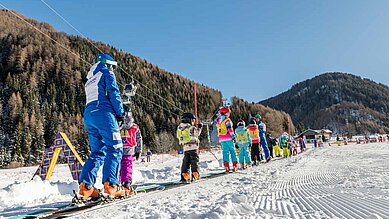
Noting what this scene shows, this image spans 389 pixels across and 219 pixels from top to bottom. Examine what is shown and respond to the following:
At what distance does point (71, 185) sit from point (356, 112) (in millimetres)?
203132

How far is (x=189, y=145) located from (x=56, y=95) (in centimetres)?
7984

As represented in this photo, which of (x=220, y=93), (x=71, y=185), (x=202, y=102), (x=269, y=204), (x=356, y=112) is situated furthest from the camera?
(x=356, y=112)

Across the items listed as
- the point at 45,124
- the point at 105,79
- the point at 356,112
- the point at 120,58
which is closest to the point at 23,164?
the point at 45,124

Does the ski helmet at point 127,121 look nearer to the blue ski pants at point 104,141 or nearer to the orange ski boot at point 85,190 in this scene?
the blue ski pants at point 104,141

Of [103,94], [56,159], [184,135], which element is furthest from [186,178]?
[56,159]

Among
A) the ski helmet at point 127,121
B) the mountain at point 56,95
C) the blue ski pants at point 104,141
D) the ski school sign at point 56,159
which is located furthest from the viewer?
the mountain at point 56,95

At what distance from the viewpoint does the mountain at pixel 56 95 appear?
5466 cm

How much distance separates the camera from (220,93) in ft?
354

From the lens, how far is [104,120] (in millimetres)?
3891

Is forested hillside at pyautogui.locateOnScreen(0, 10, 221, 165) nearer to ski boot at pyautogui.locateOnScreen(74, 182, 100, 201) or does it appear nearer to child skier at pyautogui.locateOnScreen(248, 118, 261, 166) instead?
child skier at pyautogui.locateOnScreen(248, 118, 261, 166)

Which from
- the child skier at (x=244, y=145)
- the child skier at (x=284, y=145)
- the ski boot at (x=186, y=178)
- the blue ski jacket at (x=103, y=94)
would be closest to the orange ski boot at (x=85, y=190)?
the blue ski jacket at (x=103, y=94)

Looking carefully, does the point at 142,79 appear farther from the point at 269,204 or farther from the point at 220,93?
the point at 269,204

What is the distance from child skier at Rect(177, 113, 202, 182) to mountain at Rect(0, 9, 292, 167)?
149ft

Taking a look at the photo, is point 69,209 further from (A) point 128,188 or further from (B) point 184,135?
(B) point 184,135
